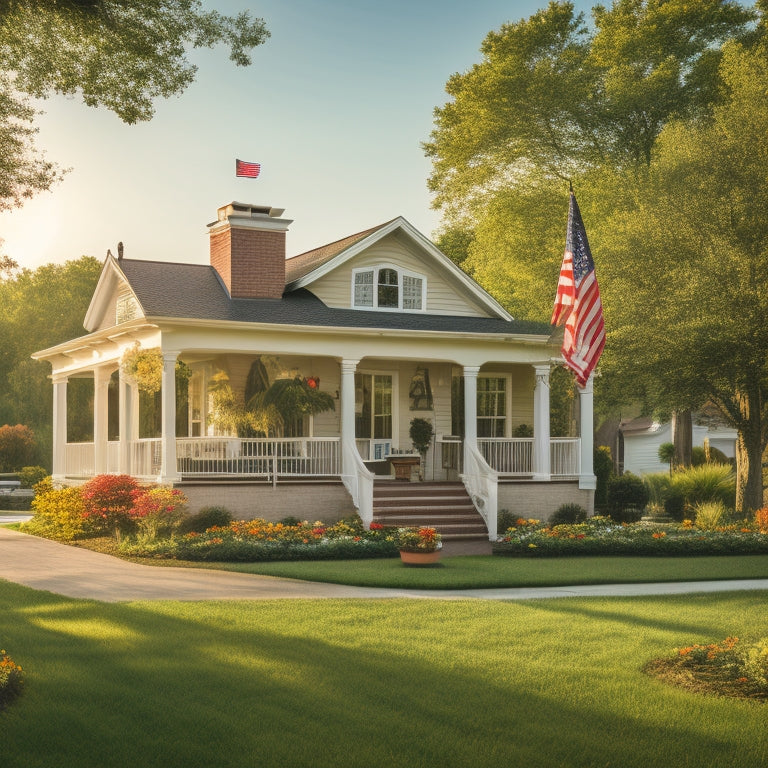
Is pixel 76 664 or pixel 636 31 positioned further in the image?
pixel 636 31

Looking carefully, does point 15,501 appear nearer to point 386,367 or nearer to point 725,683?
point 386,367

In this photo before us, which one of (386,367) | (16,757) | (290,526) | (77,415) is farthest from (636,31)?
(16,757)

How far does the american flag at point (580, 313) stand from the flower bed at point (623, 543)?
2779mm

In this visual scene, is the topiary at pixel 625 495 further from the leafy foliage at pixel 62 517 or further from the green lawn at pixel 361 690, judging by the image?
the green lawn at pixel 361 690

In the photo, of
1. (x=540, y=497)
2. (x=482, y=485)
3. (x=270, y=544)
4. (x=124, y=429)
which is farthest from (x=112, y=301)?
(x=540, y=497)

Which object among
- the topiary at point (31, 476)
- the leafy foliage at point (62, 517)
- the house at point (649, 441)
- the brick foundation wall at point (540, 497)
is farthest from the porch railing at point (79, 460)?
the house at point (649, 441)

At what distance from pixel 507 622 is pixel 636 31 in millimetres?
29221

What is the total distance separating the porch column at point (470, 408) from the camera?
22609 mm

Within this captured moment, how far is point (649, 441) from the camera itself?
4769cm

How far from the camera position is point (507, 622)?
36.7 ft

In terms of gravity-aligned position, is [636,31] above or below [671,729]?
above

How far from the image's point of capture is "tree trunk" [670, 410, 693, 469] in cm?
3447

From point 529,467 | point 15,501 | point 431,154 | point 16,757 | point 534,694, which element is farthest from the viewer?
point 431,154

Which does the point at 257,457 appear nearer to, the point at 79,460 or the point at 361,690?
the point at 79,460
